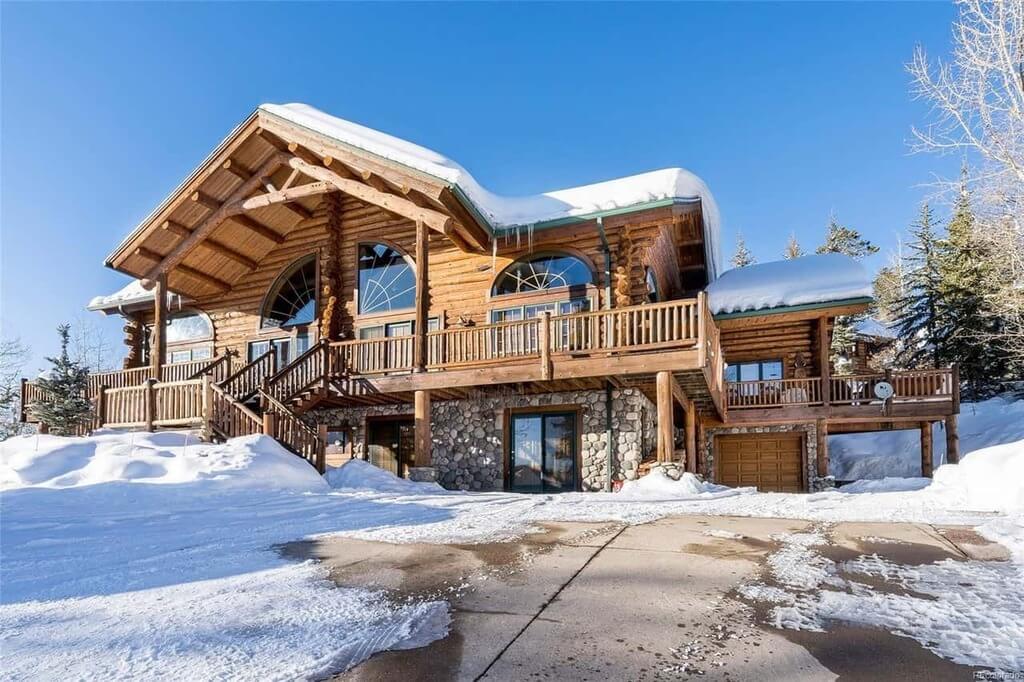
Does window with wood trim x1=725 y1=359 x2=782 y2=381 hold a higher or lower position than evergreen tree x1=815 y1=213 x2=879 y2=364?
lower

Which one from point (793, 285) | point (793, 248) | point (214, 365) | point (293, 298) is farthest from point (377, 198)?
point (793, 248)

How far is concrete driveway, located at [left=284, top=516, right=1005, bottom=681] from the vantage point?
2.20 meters

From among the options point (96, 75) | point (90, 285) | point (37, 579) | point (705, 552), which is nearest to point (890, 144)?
point (705, 552)

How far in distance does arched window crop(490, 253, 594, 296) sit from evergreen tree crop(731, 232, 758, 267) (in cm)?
3720

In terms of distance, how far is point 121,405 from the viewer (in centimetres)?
1178

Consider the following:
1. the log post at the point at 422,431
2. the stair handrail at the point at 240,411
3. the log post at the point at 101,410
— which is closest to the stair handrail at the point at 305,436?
the stair handrail at the point at 240,411

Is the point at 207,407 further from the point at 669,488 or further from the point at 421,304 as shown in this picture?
the point at 669,488

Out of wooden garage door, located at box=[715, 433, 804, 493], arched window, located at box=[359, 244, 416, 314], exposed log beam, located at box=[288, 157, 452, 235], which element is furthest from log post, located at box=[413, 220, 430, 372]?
wooden garage door, located at box=[715, 433, 804, 493]

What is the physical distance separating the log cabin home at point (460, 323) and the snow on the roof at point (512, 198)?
0.07m

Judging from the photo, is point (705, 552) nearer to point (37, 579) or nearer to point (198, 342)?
point (37, 579)

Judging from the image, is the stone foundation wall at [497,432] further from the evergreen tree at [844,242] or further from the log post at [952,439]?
the evergreen tree at [844,242]

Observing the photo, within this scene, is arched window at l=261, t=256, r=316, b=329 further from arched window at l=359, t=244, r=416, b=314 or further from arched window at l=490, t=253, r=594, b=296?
arched window at l=490, t=253, r=594, b=296

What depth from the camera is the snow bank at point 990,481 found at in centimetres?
592

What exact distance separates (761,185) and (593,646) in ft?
92.9
